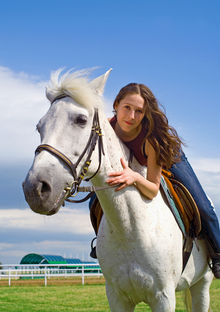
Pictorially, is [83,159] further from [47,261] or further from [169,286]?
[47,261]

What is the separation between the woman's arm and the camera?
2.85 meters

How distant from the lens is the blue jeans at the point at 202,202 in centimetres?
401

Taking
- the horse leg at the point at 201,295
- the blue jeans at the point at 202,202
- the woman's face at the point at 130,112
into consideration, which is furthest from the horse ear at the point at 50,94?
the horse leg at the point at 201,295

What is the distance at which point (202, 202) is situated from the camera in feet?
13.3

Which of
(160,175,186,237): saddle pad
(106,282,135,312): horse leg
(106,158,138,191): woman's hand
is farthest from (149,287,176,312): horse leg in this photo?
(106,158,138,191): woman's hand

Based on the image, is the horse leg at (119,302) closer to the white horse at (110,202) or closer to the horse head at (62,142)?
the white horse at (110,202)

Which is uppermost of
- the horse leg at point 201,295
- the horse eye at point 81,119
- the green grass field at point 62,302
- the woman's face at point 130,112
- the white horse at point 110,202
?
the woman's face at point 130,112

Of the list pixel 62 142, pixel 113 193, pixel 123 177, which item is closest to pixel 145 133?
pixel 123 177

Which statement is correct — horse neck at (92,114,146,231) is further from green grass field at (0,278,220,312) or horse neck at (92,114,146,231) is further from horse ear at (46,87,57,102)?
green grass field at (0,278,220,312)

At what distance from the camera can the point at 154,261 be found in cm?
294

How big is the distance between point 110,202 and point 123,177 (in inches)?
10.5

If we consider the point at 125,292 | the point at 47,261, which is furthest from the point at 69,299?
the point at 47,261

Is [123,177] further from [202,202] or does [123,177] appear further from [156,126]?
[202,202]

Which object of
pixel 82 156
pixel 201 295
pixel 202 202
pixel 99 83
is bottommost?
pixel 201 295
